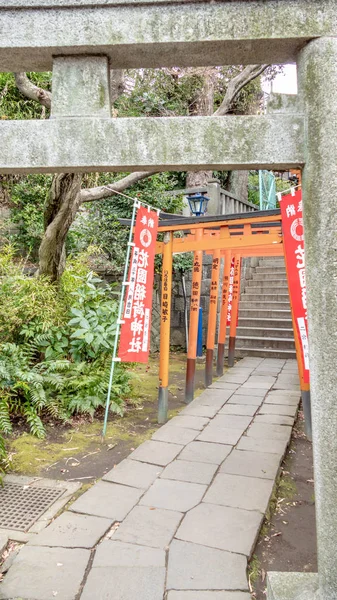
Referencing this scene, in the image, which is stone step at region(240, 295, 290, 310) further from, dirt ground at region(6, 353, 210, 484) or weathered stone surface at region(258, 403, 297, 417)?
dirt ground at region(6, 353, 210, 484)

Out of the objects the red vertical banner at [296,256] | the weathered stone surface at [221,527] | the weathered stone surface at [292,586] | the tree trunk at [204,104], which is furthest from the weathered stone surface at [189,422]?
the tree trunk at [204,104]

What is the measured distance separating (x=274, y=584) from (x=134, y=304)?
3.65 metres

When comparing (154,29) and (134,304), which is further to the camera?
(134,304)

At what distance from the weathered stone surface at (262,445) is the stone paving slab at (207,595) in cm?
230

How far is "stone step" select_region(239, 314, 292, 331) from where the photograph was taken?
35.1 feet

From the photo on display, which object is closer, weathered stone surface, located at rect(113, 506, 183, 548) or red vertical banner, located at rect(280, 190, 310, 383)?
weathered stone surface, located at rect(113, 506, 183, 548)

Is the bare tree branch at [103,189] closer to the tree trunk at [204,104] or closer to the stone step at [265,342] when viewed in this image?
the stone step at [265,342]

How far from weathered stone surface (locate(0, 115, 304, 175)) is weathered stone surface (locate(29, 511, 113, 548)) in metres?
2.44

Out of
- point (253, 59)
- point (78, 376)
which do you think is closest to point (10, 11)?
point (253, 59)

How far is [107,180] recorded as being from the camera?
1020 cm

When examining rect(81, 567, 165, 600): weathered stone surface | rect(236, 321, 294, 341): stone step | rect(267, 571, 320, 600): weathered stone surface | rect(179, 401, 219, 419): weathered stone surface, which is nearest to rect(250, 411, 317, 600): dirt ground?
rect(267, 571, 320, 600): weathered stone surface

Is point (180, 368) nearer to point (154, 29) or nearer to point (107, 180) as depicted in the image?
point (107, 180)

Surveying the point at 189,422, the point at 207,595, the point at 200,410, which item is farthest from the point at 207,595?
the point at 200,410

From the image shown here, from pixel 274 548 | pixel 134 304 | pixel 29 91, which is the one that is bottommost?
pixel 274 548
